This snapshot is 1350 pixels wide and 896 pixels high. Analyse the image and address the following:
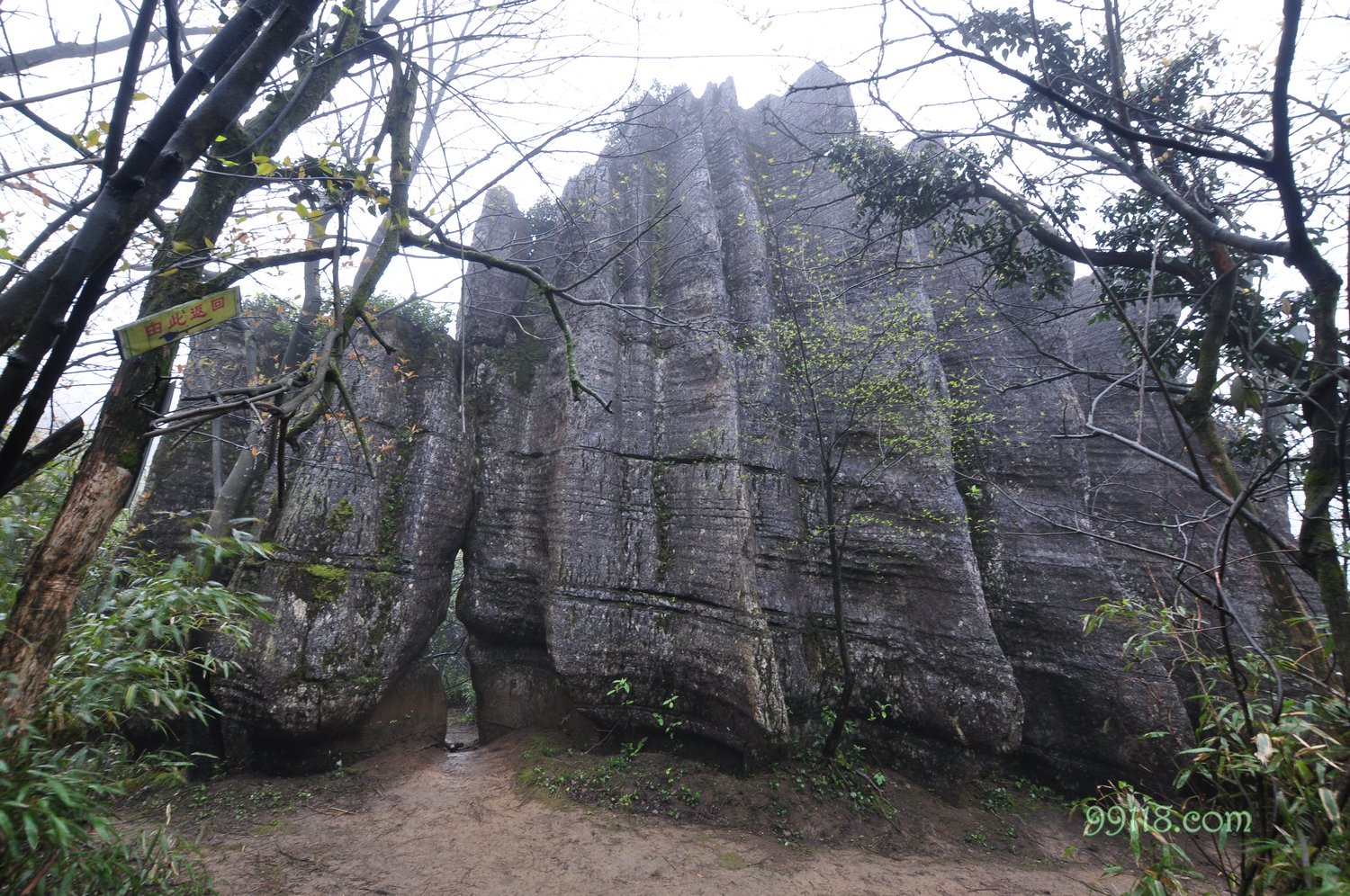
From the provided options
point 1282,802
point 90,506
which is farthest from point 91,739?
point 1282,802

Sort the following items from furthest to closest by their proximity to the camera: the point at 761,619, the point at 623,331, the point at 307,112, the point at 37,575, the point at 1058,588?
the point at 623,331, the point at 1058,588, the point at 761,619, the point at 307,112, the point at 37,575

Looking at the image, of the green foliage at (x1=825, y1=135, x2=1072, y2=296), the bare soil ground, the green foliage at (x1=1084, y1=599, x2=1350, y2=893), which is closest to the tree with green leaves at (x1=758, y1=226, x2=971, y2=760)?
the green foliage at (x1=825, y1=135, x2=1072, y2=296)

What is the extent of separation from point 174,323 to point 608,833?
527 cm

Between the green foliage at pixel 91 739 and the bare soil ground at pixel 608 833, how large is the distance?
1595mm

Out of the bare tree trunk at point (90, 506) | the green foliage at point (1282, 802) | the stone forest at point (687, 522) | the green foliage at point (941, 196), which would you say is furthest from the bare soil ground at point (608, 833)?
the green foliage at point (941, 196)

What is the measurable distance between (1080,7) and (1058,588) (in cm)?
602

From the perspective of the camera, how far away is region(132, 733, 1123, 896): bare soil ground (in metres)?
4.45

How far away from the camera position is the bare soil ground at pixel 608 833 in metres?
4.45

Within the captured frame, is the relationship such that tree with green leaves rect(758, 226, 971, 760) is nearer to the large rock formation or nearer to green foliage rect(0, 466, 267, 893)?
the large rock formation

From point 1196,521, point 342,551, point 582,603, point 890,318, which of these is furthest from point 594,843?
point 890,318

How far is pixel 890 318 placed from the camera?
269 inches

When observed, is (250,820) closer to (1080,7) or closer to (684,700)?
(684,700)

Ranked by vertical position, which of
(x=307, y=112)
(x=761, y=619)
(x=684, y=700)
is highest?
(x=307, y=112)

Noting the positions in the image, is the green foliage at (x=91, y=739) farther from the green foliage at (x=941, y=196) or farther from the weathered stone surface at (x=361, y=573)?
the green foliage at (x=941, y=196)
